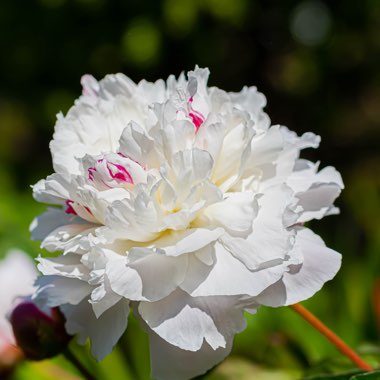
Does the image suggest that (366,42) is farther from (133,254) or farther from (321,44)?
(133,254)

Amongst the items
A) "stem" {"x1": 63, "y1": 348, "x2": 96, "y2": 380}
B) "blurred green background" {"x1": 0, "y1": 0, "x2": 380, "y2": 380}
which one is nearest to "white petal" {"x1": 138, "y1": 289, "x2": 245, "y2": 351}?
"stem" {"x1": 63, "y1": 348, "x2": 96, "y2": 380}

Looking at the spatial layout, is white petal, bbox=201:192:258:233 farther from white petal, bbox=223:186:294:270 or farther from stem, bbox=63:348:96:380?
stem, bbox=63:348:96:380

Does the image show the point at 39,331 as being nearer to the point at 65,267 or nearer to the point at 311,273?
the point at 65,267

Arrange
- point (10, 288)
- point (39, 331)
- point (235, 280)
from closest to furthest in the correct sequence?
point (235, 280) < point (39, 331) < point (10, 288)

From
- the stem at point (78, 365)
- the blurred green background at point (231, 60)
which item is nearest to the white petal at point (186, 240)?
the stem at point (78, 365)

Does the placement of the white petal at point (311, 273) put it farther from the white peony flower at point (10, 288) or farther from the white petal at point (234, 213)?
the white peony flower at point (10, 288)

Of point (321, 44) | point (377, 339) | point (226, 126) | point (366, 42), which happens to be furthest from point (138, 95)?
point (366, 42)

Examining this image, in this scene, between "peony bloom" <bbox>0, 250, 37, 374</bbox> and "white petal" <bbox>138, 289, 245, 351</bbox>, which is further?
"peony bloom" <bbox>0, 250, 37, 374</bbox>

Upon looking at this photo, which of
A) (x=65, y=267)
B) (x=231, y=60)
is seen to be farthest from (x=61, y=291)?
(x=231, y=60)
